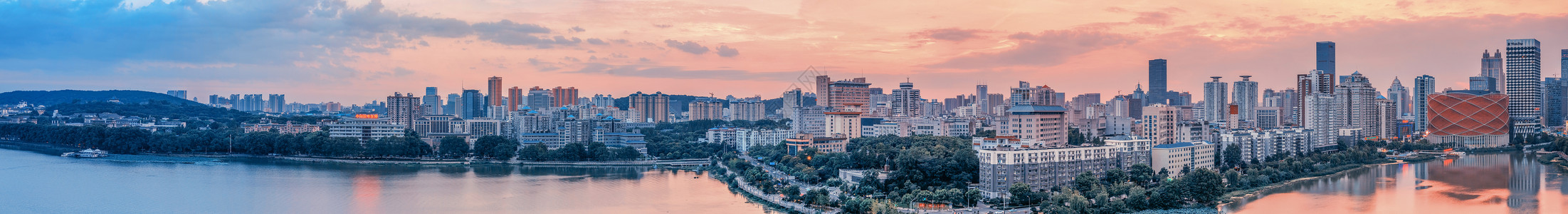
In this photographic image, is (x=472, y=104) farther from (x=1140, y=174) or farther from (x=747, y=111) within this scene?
(x=1140, y=174)

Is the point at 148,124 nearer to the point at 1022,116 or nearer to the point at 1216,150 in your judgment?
the point at 1022,116

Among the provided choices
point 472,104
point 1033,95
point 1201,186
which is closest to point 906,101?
point 1033,95

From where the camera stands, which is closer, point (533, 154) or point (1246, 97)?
point (533, 154)

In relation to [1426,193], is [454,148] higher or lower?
higher

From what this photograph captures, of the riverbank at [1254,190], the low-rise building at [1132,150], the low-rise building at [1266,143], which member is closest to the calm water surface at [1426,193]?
the riverbank at [1254,190]

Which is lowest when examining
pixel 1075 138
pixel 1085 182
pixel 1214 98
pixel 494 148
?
pixel 1085 182

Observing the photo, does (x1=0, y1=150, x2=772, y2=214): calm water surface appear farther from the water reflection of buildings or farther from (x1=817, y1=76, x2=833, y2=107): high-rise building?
(x1=817, y1=76, x2=833, y2=107): high-rise building
